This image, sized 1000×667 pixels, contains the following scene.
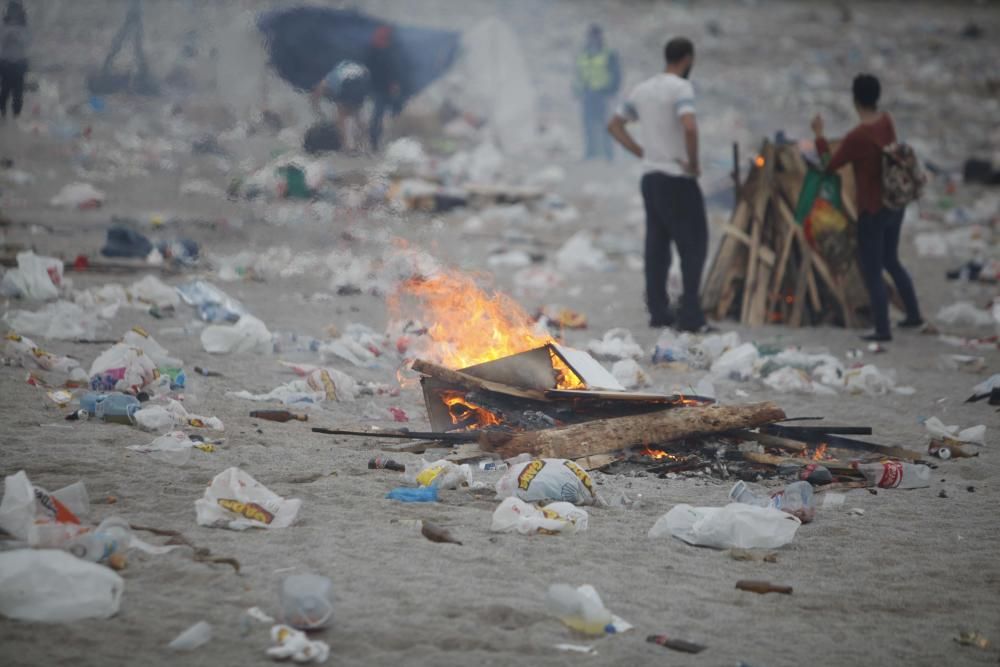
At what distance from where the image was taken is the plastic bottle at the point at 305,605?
2580 mm

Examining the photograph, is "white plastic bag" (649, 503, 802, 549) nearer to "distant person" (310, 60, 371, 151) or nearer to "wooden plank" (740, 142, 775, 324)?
"wooden plank" (740, 142, 775, 324)

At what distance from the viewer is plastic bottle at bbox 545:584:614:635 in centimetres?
272

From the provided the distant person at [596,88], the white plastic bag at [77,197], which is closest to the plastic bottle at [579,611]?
the white plastic bag at [77,197]

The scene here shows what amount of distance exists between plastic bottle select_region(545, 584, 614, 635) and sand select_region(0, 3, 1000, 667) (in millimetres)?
36

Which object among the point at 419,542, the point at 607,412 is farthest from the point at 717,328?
the point at 419,542

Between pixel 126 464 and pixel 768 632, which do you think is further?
pixel 126 464

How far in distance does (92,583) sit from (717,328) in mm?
5391

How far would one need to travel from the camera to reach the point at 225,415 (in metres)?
4.62

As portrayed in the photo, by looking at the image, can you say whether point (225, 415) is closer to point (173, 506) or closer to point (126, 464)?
point (126, 464)

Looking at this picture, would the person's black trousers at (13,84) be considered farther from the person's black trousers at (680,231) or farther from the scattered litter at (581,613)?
the scattered litter at (581,613)

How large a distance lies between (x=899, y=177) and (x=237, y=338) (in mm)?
4230

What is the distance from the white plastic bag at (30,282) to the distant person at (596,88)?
10284mm

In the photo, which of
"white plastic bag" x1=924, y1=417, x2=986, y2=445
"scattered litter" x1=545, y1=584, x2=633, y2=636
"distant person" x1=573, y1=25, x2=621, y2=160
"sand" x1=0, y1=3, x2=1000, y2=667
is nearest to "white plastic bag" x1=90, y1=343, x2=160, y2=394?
"sand" x1=0, y1=3, x2=1000, y2=667

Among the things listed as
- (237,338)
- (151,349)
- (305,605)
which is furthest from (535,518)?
(237,338)
